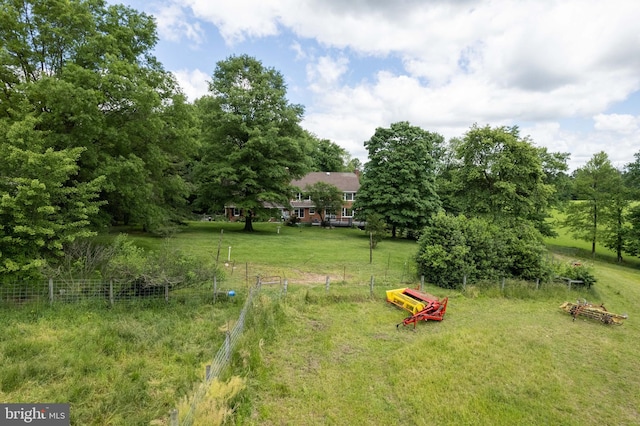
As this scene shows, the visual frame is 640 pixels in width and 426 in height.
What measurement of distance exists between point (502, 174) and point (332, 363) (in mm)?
16092

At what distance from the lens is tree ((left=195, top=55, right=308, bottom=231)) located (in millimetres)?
28422

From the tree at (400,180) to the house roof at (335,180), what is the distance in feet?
39.9

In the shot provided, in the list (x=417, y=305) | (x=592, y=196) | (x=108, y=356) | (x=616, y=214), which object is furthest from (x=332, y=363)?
(x=616, y=214)

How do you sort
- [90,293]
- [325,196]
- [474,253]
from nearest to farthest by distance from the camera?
1. [90,293]
2. [474,253]
3. [325,196]

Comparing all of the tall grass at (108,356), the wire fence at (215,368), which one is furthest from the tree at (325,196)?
the wire fence at (215,368)

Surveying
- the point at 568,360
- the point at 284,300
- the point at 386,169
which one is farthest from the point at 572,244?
the point at 284,300

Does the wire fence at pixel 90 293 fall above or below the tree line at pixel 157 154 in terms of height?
below

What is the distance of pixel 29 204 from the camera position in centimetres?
956

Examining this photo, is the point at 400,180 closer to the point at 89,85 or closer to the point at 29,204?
the point at 89,85

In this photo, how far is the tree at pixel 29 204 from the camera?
30.9 feet

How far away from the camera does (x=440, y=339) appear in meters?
9.26

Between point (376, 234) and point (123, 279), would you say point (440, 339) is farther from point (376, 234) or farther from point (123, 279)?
point (376, 234)

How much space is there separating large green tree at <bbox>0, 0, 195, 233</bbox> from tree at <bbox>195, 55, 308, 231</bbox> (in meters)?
11.8

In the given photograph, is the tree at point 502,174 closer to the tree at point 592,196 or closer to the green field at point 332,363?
the green field at point 332,363
